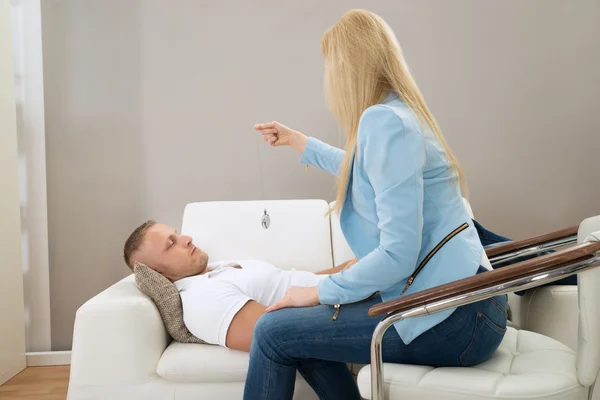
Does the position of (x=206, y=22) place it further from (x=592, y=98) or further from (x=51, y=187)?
(x=592, y=98)

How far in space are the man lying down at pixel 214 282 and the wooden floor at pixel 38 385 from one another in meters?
0.83

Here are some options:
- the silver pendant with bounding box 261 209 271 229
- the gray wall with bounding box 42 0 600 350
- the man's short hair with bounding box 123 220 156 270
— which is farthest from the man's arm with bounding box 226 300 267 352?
the gray wall with bounding box 42 0 600 350

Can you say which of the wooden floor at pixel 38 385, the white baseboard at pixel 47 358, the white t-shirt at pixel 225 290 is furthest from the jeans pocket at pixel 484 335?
the white baseboard at pixel 47 358

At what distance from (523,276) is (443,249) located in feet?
0.60

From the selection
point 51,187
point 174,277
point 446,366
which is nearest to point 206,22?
point 51,187

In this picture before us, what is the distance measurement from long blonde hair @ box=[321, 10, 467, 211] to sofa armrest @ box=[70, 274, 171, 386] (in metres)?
0.82

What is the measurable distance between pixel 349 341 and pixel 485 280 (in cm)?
35

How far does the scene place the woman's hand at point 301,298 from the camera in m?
1.48

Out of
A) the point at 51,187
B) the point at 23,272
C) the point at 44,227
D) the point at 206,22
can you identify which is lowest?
the point at 23,272

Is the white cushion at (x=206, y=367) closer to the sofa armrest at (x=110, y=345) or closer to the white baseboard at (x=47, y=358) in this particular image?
the sofa armrest at (x=110, y=345)

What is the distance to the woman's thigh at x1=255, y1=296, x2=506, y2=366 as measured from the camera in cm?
137

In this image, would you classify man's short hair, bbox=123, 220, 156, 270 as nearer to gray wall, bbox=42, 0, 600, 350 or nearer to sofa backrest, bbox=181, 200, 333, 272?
sofa backrest, bbox=181, 200, 333, 272

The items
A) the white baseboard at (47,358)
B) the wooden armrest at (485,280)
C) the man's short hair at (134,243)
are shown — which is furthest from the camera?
the white baseboard at (47,358)

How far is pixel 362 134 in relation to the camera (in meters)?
1.36
